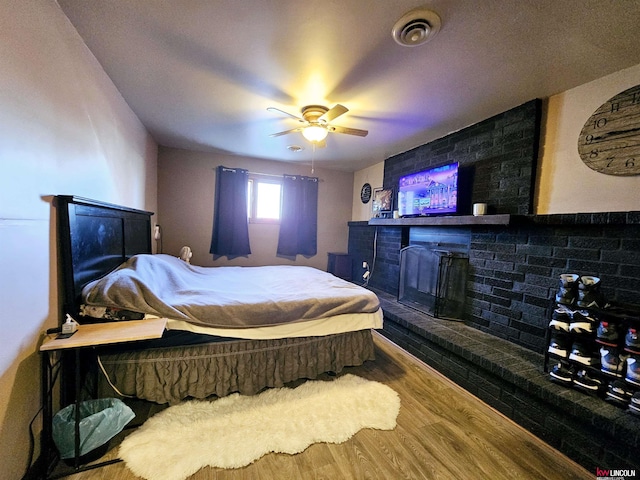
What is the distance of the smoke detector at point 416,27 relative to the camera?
1.28 m

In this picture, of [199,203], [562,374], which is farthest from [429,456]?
[199,203]

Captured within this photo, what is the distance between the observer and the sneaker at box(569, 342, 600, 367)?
60.8 inches

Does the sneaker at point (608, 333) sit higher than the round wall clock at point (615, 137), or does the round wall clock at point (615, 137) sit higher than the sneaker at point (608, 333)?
the round wall clock at point (615, 137)

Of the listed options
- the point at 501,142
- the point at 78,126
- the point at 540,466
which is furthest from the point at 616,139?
the point at 78,126

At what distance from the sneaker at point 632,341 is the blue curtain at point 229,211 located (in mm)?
4077

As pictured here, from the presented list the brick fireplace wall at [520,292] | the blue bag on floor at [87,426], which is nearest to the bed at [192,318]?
the blue bag on floor at [87,426]

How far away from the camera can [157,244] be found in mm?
3588

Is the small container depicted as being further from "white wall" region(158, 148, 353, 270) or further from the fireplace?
"white wall" region(158, 148, 353, 270)

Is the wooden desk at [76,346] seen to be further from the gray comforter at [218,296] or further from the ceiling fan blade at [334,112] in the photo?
the ceiling fan blade at [334,112]

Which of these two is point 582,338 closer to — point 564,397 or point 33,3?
point 564,397

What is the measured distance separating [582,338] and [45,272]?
3086 mm

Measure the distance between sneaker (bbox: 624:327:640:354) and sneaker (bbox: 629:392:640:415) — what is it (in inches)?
8.8

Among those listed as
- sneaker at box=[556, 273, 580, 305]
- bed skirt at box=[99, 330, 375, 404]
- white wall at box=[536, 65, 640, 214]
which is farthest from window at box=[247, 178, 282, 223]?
sneaker at box=[556, 273, 580, 305]

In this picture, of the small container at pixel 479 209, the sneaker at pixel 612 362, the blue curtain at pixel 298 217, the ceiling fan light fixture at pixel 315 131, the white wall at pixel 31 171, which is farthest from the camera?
the blue curtain at pixel 298 217
